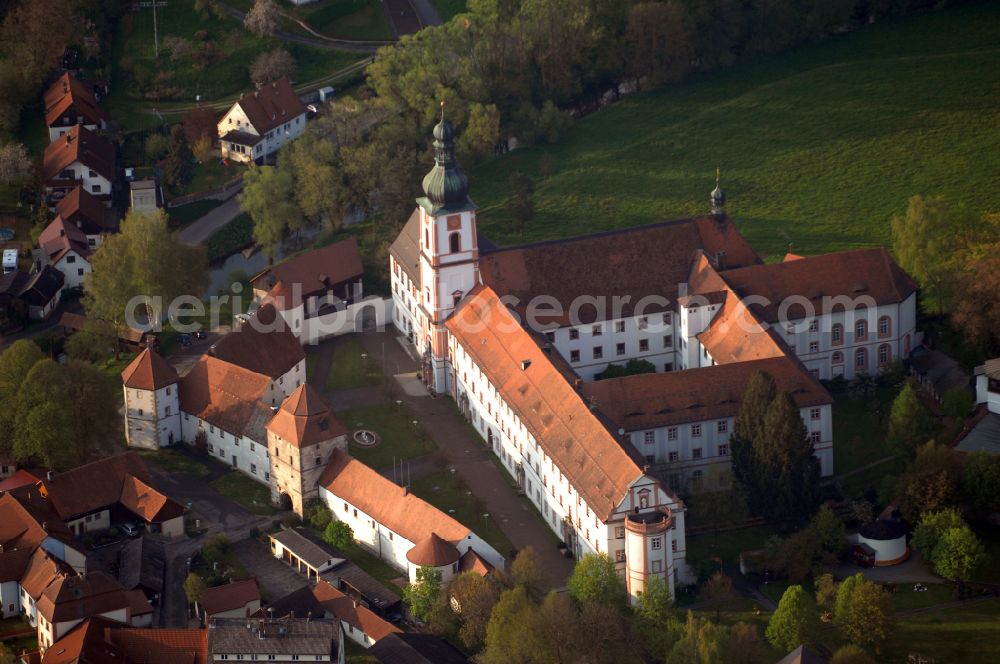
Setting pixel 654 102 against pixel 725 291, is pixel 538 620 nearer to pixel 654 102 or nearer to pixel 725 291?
pixel 725 291

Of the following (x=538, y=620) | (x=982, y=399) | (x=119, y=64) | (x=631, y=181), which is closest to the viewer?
(x=538, y=620)

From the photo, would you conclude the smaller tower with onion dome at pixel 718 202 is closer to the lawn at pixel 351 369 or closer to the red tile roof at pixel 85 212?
the lawn at pixel 351 369

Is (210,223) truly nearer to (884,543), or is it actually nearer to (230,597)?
(230,597)

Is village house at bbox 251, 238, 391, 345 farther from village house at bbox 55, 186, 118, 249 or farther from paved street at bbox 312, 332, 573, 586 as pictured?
village house at bbox 55, 186, 118, 249

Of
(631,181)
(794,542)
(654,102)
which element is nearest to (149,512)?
(794,542)

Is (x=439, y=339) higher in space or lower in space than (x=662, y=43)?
lower

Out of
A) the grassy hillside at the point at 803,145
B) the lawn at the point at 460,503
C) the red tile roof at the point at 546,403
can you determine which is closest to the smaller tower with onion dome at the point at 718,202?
the grassy hillside at the point at 803,145
